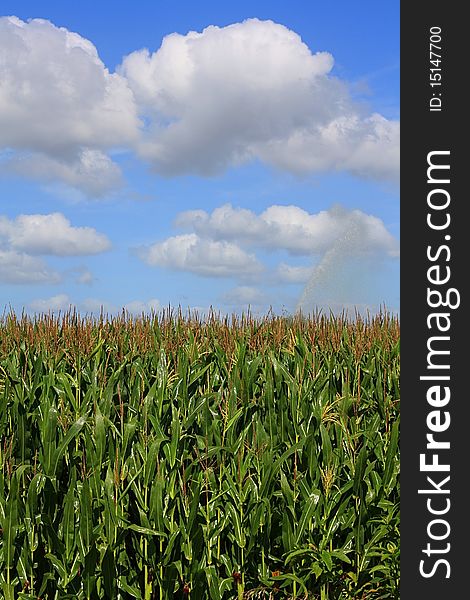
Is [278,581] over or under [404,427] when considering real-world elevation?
under

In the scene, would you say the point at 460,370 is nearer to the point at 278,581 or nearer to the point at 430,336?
the point at 430,336

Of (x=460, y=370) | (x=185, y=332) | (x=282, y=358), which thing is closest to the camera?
(x=460, y=370)

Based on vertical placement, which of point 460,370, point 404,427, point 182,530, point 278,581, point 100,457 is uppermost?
point 460,370

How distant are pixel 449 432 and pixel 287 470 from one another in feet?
4.54

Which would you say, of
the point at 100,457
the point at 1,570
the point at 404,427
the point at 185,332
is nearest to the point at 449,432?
the point at 404,427

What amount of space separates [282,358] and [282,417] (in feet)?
7.84

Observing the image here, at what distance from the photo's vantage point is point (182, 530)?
3.74 metres

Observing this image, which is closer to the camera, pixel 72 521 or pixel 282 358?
pixel 72 521

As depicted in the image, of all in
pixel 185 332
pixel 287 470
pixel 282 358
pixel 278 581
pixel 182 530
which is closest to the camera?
pixel 182 530

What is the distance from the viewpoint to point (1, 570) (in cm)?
381

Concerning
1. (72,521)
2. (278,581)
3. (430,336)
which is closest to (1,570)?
(72,521)

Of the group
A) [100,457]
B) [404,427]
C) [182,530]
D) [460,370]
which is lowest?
[182,530]

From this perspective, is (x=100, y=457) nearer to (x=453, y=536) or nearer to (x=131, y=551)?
(x=131, y=551)

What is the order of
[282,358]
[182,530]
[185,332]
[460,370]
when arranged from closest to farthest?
[460,370]
[182,530]
[282,358]
[185,332]
